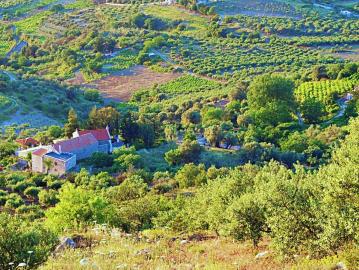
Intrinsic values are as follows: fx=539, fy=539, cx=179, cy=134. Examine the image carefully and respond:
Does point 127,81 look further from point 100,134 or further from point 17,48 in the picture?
point 100,134

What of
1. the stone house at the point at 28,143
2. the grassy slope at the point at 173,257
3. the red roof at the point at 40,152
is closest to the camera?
the grassy slope at the point at 173,257

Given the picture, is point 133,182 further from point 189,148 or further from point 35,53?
point 35,53

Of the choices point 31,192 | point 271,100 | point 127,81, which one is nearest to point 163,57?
point 127,81

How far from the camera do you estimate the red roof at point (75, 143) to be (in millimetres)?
36719

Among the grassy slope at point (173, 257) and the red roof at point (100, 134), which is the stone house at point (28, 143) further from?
the grassy slope at point (173, 257)

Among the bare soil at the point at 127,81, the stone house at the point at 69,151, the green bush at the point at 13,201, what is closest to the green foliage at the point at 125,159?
the stone house at the point at 69,151

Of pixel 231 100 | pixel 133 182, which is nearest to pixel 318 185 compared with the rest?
pixel 133 182

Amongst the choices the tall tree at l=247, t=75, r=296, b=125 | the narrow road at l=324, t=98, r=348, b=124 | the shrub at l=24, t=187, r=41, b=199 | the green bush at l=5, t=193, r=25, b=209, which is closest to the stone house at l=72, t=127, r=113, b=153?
the shrub at l=24, t=187, r=41, b=199

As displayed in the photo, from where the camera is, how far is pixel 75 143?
37.8 meters

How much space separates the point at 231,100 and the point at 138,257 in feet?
159

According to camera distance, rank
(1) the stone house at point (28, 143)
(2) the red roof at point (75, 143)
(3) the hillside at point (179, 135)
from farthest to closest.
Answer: (1) the stone house at point (28, 143) → (2) the red roof at point (75, 143) → (3) the hillside at point (179, 135)

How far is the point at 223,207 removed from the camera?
668 inches

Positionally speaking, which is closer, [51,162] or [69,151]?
[51,162]

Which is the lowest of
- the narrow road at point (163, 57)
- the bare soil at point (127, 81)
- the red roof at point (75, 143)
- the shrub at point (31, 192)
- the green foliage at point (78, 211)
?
the bare soil at point (127, 81)
